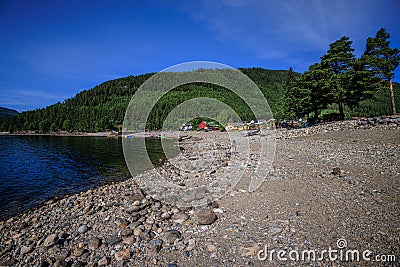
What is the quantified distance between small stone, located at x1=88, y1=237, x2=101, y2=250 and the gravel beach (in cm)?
2

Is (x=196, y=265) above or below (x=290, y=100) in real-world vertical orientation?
below

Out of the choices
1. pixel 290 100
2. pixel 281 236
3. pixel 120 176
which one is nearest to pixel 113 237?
pixel 281 236

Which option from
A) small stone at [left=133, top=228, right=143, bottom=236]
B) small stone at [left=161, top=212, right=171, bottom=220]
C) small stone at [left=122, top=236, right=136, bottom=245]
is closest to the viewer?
small stone at [left=122, top=236, right=136, bottom=245]

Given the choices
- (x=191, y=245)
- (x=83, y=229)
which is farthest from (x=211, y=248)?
(x=83, y=229)

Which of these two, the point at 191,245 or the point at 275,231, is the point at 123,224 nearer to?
the point at 191,245

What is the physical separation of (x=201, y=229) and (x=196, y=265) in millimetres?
1111

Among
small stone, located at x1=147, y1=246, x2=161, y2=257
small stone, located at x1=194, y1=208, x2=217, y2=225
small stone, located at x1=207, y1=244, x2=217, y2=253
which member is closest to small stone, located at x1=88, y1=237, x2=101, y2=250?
small stone, located at x1=147, y1=246, x2=161, y2=257

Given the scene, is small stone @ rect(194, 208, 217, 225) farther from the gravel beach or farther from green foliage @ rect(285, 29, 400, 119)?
green foliage @ rect(285, 29, 400, 119)

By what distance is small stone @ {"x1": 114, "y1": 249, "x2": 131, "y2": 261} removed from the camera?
3.97m

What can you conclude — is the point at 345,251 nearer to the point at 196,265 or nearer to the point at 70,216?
the point at 196,265

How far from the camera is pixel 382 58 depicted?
25125 millimetres

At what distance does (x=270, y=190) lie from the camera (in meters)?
6.67

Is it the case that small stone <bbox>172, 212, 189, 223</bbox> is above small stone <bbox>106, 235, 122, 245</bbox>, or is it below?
above

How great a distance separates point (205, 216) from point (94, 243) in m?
2.65
